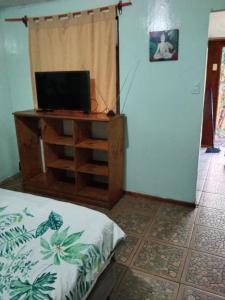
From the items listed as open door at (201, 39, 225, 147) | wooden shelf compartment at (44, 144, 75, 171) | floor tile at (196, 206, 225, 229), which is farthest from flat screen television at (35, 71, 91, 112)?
open door at (201, 39, 225, 147)

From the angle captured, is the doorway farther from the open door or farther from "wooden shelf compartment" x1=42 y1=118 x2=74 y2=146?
"wooden shelf compartment" x1=42 y1=118 x2=74 y2=146

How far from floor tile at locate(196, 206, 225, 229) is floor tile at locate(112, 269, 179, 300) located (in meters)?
0.87

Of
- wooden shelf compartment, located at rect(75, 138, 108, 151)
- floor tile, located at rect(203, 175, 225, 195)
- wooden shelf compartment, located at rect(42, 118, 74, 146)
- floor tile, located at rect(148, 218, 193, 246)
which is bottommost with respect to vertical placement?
floor tile, located at rect(148, 218, 193, 246)

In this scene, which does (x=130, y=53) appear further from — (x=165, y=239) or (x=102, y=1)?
(x=165, y=239)

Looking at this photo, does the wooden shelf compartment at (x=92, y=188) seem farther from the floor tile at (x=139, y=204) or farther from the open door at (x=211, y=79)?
the open door at (x=211, y=79)

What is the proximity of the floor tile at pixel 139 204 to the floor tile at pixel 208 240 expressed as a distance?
0.51m

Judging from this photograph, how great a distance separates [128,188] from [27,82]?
6.41ft

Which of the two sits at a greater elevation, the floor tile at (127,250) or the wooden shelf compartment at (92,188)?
the wooden shelf compartment at (92,188)

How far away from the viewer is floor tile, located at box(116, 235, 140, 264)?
1.90 meters

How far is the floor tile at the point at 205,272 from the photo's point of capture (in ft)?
5.34

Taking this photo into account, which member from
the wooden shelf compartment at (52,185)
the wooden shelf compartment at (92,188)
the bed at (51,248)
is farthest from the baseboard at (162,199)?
the bed at (51,248)

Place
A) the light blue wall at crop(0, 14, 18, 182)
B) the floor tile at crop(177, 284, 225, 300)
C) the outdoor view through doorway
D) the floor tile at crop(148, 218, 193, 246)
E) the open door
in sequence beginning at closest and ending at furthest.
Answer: the floor tile at crop(177, 284, 225, 300)
the floor tile at crop(148, 218, 193, 246)
the light blue wall at crop(0, 14, 18, 182)
the open door
the outdoor view through doorway

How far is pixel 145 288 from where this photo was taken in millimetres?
1628

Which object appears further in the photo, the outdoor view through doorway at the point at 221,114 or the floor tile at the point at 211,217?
the outdoor view through doorway at the point at 221,114
